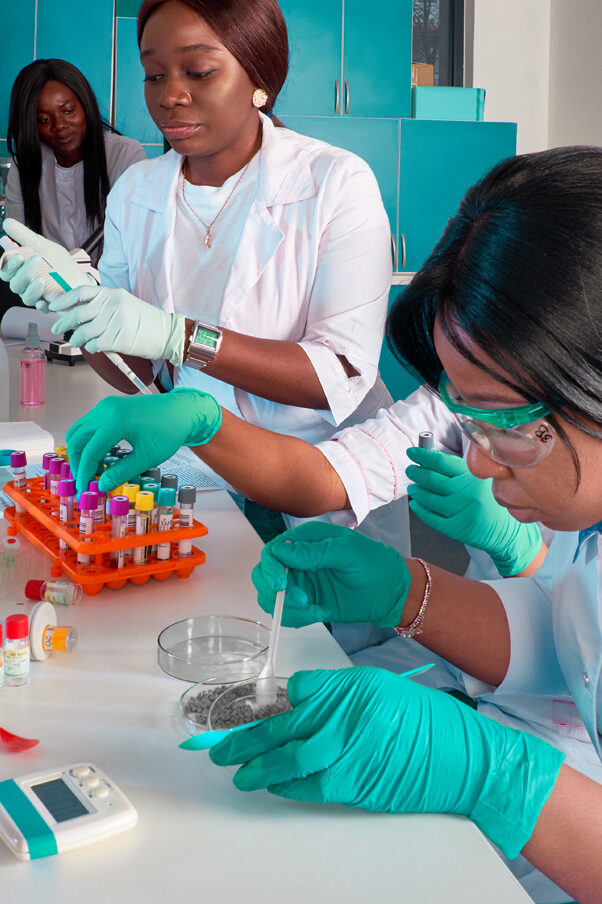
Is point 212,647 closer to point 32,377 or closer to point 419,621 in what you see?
point 419,621

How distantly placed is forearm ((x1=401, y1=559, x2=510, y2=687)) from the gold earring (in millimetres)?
1021

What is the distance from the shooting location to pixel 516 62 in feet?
18.4

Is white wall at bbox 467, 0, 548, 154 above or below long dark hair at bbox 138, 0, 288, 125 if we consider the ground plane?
above

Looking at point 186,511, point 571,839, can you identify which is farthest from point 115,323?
point 571,839

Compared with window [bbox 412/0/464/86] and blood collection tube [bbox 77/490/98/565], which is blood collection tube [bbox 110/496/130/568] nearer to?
blood collection tube [bbox 77/490/98/565]

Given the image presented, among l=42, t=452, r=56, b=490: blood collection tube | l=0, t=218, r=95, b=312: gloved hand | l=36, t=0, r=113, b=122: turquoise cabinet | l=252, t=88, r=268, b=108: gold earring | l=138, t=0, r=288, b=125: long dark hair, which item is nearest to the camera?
l=42, t=452, r=56, b=490: blood collection tube

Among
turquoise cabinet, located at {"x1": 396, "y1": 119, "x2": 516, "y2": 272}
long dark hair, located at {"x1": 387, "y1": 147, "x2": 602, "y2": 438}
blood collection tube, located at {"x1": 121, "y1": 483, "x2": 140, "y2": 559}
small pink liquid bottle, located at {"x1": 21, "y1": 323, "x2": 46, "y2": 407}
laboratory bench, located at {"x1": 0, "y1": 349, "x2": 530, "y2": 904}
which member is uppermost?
turquoise cabinet, located at {"x1": 396, "y1": 119, "x2": 516, "y2": 272}

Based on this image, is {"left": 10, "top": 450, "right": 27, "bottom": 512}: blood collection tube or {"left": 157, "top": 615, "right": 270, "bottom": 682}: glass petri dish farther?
{"left": 10, "top": 450, "right": 27, "bottom": 512}: blood collection tube

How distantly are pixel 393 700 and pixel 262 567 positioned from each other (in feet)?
1.11

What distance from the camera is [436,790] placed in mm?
776

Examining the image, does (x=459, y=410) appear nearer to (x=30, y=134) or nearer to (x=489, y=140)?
(x=30, y=134)

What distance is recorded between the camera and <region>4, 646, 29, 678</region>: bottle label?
0.96m

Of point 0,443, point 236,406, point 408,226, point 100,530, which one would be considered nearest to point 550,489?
point 100,530

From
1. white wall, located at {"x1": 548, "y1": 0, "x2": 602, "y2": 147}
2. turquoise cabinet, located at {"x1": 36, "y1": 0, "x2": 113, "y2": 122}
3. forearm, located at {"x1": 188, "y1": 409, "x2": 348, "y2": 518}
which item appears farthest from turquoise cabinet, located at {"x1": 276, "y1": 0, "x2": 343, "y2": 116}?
forearm, located at {"x1": 188, "y1": 409, "x2": 348, "y2": 518}
